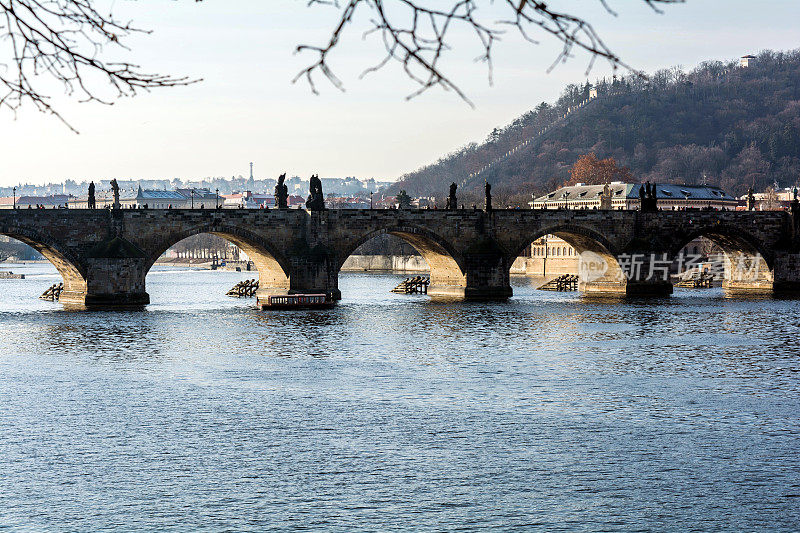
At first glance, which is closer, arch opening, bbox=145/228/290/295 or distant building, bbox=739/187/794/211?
arch opening, bbox=145/228/290/295

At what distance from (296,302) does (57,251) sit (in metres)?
13.6

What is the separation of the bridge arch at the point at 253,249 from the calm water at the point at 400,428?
37.7 ft

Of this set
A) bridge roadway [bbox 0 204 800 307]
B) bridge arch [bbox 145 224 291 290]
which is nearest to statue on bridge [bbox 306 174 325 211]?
bridge roadway [bbox 0 204 800 307]

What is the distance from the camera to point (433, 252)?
2852 inches

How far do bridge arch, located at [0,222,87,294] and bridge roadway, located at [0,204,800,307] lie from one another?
0.06m

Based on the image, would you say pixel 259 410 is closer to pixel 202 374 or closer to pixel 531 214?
pixel 202 374

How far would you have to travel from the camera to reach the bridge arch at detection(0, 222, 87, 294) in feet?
194

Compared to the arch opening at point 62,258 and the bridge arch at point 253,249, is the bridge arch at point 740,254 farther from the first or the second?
the arch opening at point 62,258

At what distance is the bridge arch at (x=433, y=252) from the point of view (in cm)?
6762

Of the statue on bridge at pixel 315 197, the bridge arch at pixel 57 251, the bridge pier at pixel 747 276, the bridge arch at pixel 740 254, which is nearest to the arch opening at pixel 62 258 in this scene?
the bridge arch at pixel 57 251

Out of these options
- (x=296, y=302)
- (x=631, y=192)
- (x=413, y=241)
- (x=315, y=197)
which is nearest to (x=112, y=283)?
(x=296, y=302)

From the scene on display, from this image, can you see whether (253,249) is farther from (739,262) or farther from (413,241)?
(739,262)

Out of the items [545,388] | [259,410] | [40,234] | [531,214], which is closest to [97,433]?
[259,410]

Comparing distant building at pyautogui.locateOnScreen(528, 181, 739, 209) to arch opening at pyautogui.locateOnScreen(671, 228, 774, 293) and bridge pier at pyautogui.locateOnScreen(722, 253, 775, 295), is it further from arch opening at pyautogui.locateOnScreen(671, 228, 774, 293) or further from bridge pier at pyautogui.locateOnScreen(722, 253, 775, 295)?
bridge pier at pyautogui.locateOnScreen(722, 253, 775, 295)
